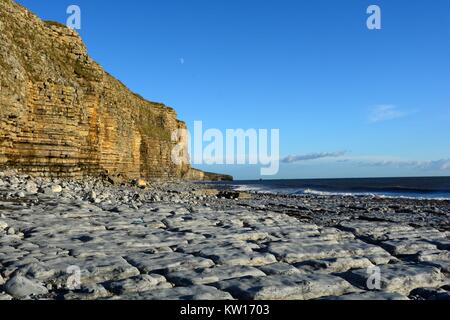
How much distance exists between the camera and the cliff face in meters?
17.4

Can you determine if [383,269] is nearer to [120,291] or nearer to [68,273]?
[120,291]

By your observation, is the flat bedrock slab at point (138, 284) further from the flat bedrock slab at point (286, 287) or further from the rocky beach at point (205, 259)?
the flat bedrock slab at point (286, 287)

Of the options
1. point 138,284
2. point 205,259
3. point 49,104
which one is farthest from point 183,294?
point 49,104

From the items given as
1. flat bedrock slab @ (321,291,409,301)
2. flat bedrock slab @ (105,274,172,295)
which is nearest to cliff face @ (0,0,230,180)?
flat bedrock slab @ (105,274,172,295)

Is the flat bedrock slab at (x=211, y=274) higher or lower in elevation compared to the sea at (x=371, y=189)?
higher

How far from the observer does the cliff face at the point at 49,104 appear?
1738cm

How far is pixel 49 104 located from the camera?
19828 mm

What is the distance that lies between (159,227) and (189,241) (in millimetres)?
1558

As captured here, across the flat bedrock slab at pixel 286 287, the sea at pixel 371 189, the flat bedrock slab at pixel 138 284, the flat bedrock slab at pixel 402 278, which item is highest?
the flat bedrock slab at pixel 138 284

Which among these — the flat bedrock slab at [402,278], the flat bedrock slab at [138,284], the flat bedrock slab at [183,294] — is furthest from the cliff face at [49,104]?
the flat bedrock slab at [402,278]

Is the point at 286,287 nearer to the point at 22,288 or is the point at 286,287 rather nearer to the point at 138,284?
the point at 138,284

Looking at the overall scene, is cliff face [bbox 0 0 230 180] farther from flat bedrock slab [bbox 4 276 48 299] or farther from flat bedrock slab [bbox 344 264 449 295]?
flat bedrock slab [bbox 344 264 449 295]

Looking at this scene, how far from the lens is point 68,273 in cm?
405

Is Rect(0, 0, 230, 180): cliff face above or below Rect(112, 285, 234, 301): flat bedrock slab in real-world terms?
above
